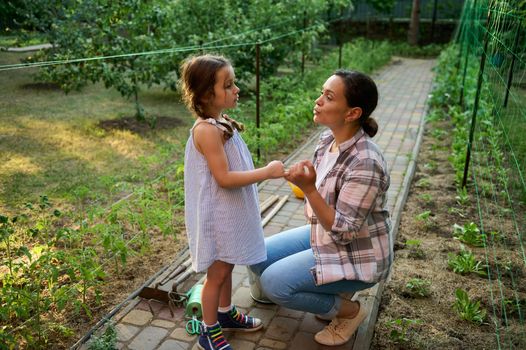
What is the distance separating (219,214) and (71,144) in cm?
478

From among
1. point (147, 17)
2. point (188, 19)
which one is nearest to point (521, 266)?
point (147, 17)

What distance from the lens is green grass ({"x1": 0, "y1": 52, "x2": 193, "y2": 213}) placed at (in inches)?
207

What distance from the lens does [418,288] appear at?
11.4 ft

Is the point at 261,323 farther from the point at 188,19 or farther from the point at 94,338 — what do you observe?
the point at 188,19

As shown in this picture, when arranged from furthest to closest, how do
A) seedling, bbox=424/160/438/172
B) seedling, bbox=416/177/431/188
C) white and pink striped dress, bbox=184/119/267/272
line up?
seedling, bbox=424/160/438/172
seedling, bbox=416/177/431/188
white and pink striped dress, bbox=184/119/267/272

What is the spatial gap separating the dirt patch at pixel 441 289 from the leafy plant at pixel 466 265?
0.03 m

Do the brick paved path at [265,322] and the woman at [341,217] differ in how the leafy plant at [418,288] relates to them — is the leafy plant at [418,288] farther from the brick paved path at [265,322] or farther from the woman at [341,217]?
the woman at [341,217]

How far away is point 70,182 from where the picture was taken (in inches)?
215

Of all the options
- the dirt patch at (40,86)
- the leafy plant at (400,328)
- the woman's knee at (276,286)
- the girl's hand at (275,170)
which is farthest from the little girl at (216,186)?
the dirt patch at (40,86)

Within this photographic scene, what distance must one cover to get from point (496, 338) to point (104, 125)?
6.18 m

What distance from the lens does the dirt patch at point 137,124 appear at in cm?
753

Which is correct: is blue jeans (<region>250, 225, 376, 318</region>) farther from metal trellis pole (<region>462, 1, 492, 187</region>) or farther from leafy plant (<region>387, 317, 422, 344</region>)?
metal trellis pole (<region>462, 1, 492, 187</region>)

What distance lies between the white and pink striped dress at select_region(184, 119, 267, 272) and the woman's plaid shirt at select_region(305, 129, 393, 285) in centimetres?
37

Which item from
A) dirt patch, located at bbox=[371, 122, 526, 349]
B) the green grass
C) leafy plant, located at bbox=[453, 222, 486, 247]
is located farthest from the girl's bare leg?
leafy plant, located at bbox=[453, 222, 486, 247]
